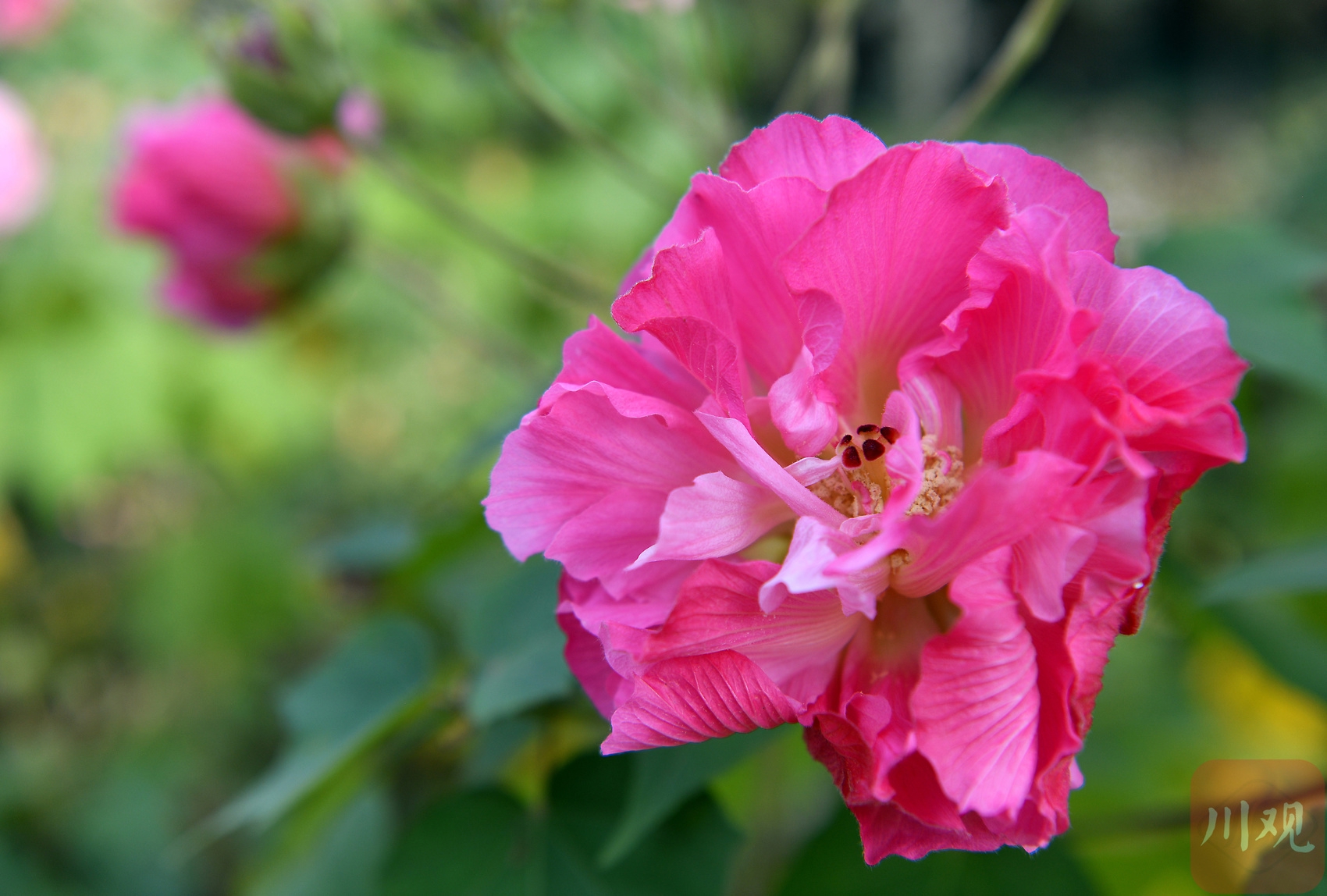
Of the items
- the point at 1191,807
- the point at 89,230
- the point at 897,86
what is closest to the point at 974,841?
the point at 1191,807

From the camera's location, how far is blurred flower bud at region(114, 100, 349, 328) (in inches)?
24.7

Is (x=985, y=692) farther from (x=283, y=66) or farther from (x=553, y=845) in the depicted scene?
(x=283, y=66)

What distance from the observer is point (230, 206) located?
0.64 metres

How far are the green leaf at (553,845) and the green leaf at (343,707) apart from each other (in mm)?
48

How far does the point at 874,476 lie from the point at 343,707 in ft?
0.91

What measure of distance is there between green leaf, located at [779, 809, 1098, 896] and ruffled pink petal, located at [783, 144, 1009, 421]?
0.20 meters

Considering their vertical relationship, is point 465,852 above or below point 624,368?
below

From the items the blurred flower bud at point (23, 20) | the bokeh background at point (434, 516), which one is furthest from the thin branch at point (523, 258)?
the blurred flower bud at point (23, 20)

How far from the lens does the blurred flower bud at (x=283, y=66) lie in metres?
0.54

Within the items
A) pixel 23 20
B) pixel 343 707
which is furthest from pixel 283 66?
pixel 23 20

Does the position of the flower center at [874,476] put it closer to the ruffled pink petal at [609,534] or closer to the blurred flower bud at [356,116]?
the ruffled pink petal at [609,534]

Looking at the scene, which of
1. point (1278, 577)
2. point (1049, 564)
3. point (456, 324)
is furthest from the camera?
point (456, 324)

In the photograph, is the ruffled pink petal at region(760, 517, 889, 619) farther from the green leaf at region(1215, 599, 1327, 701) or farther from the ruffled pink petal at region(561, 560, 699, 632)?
the green leaf at region(1215, 599, 1327, 701)

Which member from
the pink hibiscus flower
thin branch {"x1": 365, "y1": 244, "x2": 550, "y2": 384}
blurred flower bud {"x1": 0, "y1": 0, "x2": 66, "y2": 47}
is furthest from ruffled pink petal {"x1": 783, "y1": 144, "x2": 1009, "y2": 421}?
blurred flower bud {"x1": 0, "y1": 0, "x2": 66, "y2": 47}
